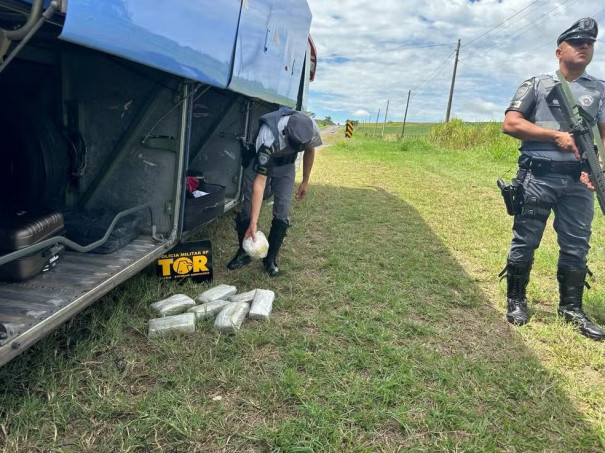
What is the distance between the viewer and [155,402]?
2.04 meters

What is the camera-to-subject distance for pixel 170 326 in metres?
2.63

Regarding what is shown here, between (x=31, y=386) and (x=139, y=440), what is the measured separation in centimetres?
67

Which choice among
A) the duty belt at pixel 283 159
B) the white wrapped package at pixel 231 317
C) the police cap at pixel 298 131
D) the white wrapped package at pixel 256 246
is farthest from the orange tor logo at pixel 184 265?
the police cap at pixel 298 131

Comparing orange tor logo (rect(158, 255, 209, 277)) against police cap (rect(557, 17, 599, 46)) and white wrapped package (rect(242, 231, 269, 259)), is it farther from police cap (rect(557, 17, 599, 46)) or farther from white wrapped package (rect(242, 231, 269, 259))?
police cap (rect(557, 17, 599, 46))

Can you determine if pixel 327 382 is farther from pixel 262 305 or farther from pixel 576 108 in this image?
pixel 576 108

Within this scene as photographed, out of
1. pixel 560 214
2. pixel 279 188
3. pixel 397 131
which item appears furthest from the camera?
pixel 397 131

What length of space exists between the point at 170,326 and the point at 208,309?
0.31m

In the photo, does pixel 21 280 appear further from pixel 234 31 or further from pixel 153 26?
pixel 234 31

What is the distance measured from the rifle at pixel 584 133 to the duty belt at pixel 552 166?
76mm

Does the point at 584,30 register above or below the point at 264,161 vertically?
above

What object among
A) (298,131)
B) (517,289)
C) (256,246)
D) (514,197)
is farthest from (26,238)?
(517,289)

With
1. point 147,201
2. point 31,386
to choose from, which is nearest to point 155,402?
point 31,386

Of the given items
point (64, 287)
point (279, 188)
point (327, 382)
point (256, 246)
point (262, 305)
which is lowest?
point (327, 382)

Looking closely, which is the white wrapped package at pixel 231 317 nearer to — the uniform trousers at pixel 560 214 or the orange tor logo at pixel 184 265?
the orange tor logo at pixel 184 265
